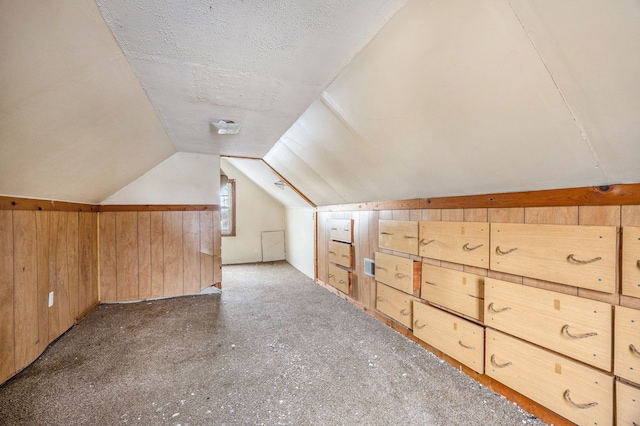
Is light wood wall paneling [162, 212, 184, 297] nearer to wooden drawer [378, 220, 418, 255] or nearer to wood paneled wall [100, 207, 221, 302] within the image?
wood paneled wall [100, 207, 221, 302]

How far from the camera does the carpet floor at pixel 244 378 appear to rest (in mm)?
1528

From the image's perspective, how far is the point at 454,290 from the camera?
2000 millimetres

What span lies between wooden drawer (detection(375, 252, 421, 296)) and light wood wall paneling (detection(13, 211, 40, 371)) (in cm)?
292

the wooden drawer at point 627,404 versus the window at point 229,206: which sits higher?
the window at point 229,206

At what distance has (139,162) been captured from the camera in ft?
9.92

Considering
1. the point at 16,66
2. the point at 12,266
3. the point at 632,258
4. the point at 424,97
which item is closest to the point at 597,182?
the point at 632,258

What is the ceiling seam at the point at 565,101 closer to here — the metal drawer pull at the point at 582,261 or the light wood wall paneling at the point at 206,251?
the metal drawer pull at the point at 582,261

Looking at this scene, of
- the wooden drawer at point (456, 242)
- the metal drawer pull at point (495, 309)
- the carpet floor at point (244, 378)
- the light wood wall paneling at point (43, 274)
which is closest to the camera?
the carpet floor at point (244, 378)

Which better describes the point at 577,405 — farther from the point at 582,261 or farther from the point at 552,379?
the point at 582,261

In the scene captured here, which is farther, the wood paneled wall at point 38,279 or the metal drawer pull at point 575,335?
the wood paneled wall at point 38,279

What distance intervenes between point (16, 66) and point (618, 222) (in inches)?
103

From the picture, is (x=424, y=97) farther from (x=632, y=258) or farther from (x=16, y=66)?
(x=16, y=66)

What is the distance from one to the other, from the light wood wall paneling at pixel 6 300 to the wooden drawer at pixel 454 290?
3.01 metres

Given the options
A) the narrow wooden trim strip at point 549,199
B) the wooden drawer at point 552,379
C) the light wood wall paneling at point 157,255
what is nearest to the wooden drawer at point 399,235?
the narrow wooden trim strip at point 549,199
